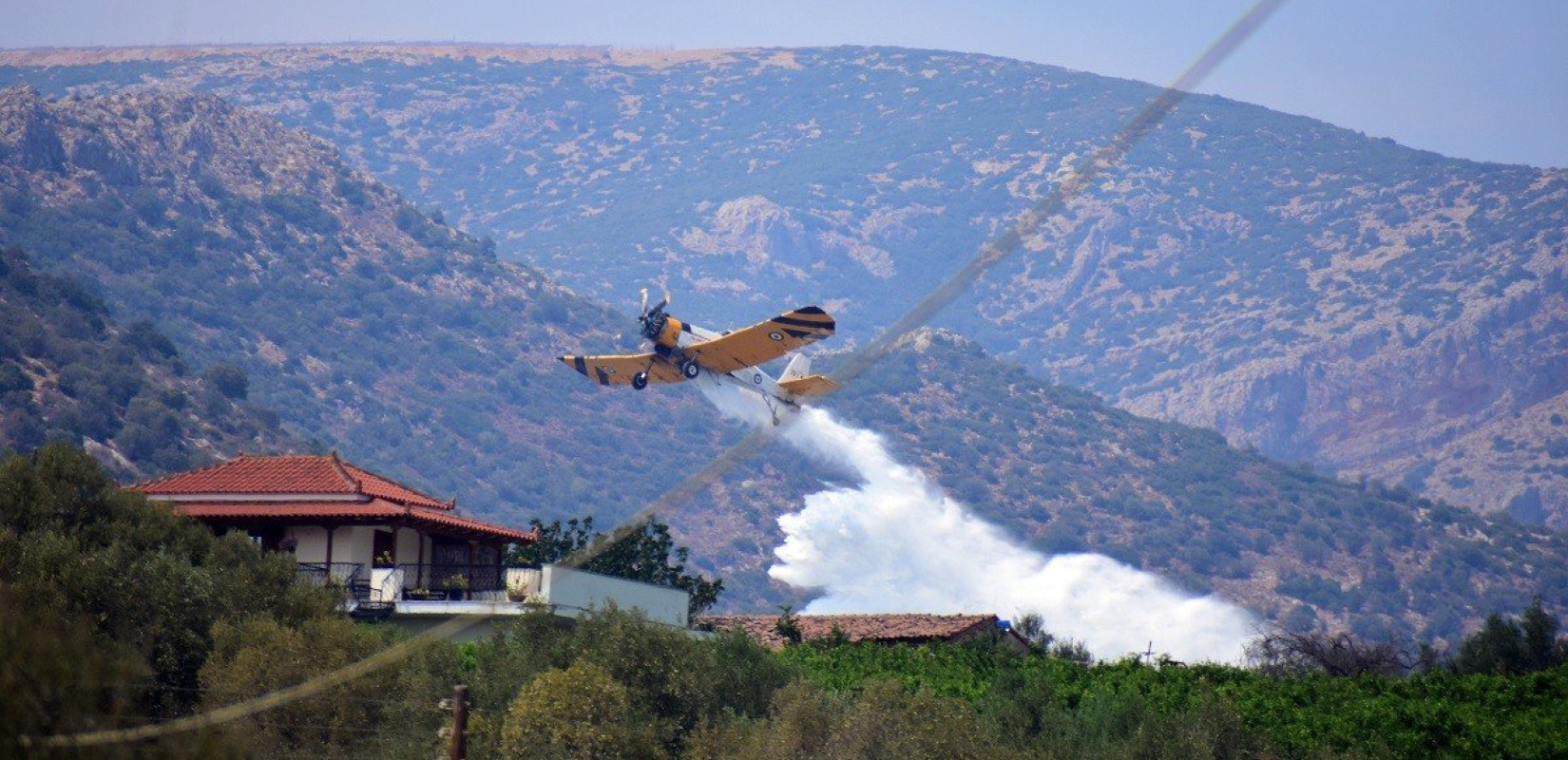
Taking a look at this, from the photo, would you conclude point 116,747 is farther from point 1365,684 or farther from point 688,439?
point 688,439

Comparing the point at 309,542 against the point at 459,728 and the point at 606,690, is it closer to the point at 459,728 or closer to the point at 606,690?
the point at 606,690

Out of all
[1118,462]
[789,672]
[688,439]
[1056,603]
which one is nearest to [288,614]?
[789,672]

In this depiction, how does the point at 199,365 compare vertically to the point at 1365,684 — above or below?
above

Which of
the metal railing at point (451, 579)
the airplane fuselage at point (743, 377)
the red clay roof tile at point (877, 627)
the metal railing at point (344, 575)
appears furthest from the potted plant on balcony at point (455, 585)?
the airplane fuselage at point (743, 377)

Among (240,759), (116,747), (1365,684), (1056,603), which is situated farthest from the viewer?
(1056,603)

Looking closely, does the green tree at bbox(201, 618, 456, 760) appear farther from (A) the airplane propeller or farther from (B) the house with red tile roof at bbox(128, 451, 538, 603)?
(A) the airplane propeller

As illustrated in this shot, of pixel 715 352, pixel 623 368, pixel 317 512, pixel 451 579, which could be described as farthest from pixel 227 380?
pixel 317 512
